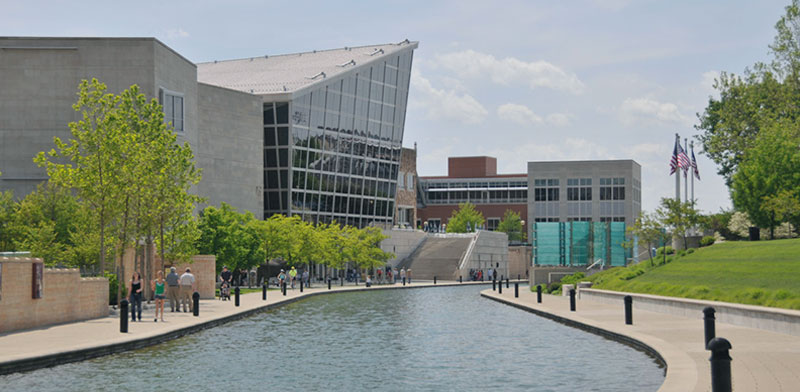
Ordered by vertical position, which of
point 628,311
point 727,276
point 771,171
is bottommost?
point 628,311

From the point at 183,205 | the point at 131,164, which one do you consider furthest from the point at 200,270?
the point at 131,164

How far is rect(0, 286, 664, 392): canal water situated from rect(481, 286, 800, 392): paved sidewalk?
57cm

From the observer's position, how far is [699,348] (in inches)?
794

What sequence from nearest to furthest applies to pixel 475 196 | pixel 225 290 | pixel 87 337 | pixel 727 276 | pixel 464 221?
pixel 87 337
pixel 727 276
pixel 225 290
pixel 464 221
pixel 475 196

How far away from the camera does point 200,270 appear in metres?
47.8

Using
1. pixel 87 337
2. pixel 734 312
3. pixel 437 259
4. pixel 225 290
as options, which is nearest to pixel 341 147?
pixel 437 259

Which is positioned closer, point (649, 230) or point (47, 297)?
point (47, 297)

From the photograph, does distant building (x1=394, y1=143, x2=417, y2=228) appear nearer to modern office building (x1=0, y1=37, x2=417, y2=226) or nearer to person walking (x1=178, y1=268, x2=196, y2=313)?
modern office building (x1=0, y1=37, x2=417, y2=226)

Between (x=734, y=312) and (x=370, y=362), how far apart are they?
40.7 ft

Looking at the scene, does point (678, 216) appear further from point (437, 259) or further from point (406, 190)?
point (406, 190)

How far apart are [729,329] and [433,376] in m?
11.1

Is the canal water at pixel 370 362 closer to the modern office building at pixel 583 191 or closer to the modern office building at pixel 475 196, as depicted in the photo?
the modern office building at pixel 583 191

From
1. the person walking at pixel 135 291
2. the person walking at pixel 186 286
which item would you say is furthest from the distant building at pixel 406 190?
the person walking at pixel 135 291

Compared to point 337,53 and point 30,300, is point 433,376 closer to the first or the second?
point 30,300
